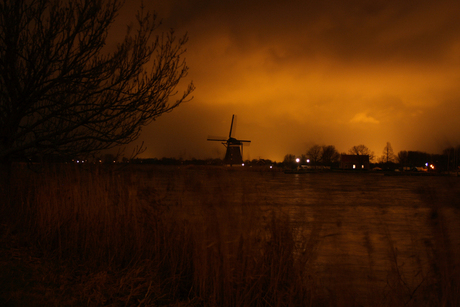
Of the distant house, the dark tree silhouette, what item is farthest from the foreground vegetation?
the dark tree silhouette

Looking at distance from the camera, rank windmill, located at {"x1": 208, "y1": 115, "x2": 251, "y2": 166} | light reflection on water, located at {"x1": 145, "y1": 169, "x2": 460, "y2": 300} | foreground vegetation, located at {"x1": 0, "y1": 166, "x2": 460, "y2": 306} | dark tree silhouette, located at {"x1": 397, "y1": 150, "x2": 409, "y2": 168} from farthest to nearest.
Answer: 1. dark tree silhouette, located at {"x1": 397, "y1": 150, "x2": 409, "y2": 168}
2. windmill, located at {"x1": 208, "y1": 115, "x2": 251, "y2": 166}
3. foreground vegetation, located at {"x1": 0, "y1": 166, "x2": 460, "y2": 306}
4. light reflection on water, located at {"x1": 145, "y1": 169, "x2": 460, "y2": 300}

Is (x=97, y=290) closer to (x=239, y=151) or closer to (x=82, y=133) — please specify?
(x=82, y=133)

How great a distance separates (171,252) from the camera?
5.97 meters

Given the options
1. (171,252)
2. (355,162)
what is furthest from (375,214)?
(355,162)

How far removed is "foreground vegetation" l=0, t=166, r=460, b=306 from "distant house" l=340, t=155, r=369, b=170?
114 m

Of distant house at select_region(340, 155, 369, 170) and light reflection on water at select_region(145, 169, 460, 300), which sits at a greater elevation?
distant house at select_region(340, 155, 369, 170)

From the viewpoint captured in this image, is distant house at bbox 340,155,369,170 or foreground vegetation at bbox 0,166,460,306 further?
distant house at bbox 340,155,369,170

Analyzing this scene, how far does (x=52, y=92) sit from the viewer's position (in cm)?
720

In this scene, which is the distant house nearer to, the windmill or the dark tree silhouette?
the dark tree silhouette

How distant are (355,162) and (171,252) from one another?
11725cm

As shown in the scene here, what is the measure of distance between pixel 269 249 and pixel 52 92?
202 inches

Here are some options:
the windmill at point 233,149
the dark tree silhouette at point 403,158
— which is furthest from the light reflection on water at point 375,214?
the dark tree silhouette at point 403,158

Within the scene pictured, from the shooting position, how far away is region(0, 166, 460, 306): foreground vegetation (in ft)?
15.5

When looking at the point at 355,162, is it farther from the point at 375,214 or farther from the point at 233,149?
the point at 375,214
